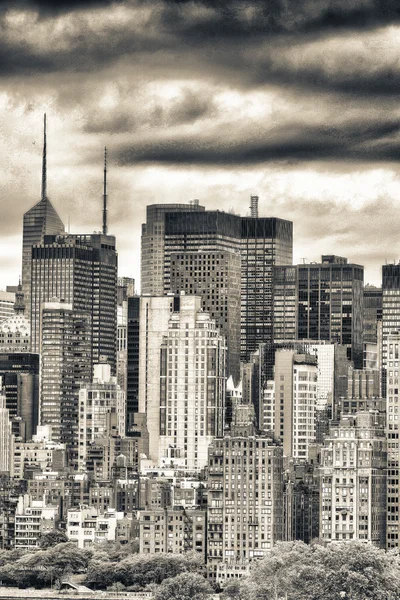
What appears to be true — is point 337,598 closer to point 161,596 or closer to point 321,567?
point 321,567

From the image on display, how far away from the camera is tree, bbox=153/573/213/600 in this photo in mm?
188750

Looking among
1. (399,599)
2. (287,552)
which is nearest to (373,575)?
(399,599)

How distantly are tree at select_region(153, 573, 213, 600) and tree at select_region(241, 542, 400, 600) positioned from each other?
5201 millimetres

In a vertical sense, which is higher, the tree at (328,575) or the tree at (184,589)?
the tree at (328,575)

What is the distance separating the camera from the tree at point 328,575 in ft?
568

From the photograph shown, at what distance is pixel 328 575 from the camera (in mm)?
174125

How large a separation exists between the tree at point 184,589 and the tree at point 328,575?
5.20 metres

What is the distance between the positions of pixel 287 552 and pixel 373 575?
15.0 meters

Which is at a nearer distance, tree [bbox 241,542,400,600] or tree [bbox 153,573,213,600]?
tree [bbox 241,542,400,600]

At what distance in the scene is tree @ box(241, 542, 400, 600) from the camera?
6811 inches

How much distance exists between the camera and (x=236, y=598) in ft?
613

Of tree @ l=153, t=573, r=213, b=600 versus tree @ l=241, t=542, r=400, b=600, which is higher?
tree @ l=241, t=542, r=400, b=600

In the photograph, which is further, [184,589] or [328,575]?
[184,589]

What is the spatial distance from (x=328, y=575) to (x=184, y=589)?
62.6ft
